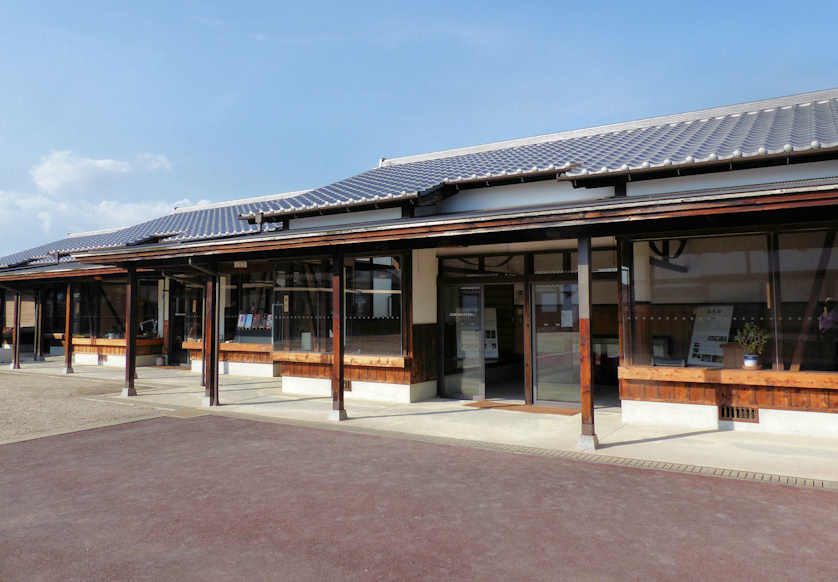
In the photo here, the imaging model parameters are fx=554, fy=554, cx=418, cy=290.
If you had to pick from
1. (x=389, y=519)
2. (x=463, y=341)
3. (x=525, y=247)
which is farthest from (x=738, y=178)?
(x=389, y=519)

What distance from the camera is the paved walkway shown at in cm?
582

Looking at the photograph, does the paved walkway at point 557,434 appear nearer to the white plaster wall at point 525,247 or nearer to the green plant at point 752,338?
the green plant at point 752,338

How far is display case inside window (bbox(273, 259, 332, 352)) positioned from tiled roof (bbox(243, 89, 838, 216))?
1235 mm

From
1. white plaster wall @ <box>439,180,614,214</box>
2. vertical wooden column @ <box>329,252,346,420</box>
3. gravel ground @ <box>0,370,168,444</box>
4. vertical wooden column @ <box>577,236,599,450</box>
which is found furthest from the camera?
white plaster wall @ <box>439,180,614,214</box>

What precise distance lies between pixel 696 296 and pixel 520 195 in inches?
130

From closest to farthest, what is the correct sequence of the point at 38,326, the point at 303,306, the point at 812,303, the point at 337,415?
the point at 812,303 → the point at 337,415 → the point at 303,306 → the point at 38,326

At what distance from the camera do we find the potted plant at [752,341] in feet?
24.4

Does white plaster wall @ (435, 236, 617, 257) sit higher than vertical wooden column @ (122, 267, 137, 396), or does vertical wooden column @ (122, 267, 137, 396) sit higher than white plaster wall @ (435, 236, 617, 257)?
white plaster wall @ (435, 236, 617, 257)

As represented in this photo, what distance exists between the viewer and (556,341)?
959cm

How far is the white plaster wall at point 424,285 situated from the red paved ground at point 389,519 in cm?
400

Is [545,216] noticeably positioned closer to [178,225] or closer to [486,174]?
[486,174]

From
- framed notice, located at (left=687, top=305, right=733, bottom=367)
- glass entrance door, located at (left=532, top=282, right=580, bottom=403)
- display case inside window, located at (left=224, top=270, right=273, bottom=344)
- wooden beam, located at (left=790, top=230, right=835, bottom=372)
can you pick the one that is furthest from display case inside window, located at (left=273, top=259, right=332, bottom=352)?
wooden beam, located at (left=790, top=230, right=835, bottom=372)

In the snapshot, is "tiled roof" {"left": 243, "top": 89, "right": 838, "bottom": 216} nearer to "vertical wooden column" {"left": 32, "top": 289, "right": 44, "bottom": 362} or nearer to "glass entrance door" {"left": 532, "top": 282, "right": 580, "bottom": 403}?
"glass entrance door" {"left": 532, "top": 282, "right": 580, "bottom": 403}

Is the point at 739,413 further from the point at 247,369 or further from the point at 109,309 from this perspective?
the point at 109,309
